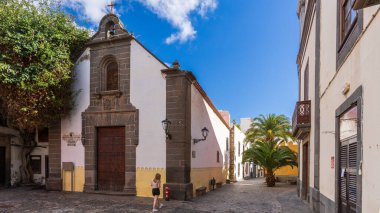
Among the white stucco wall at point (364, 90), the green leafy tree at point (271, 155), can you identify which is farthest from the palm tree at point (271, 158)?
the white stucco wall at point (364, 90)

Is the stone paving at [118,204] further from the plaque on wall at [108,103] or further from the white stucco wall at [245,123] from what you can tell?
the white stucco wall at [245,123]

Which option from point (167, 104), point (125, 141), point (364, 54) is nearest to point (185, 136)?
point (167, 104)

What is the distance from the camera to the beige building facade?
13.2 ft

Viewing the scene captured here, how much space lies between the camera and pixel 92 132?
1381cm

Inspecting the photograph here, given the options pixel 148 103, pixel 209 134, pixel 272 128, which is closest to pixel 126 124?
pixel 148 103

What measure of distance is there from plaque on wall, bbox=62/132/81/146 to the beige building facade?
10.2 m

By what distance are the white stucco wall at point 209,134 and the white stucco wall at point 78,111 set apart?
16.9 ft

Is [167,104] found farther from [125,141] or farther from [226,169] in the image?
[226,169]

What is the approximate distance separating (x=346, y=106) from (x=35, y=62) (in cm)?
1196

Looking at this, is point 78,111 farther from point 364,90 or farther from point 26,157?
point 364,90

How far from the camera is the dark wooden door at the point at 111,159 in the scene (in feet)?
43.5

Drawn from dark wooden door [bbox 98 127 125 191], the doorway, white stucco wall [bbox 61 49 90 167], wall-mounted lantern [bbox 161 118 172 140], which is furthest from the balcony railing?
white stucco wall [bbox 61 49 90 167]

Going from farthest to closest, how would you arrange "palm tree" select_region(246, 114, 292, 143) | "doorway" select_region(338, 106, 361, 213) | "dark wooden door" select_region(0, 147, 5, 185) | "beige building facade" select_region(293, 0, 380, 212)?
"palm tree" select_region(246, 114, 292, 143)
"dark wooden door" select_region(0, 147, 5, 185)
"doorway" select_region(338, 106, 361, 213)
"beige building facade" select_region(293, 0, 380, 212)

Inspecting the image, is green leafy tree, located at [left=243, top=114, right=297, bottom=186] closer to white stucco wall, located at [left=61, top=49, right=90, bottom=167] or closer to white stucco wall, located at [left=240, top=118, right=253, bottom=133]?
white stucco wall, located at [left=61, top=49, right=90, bottom=167]
